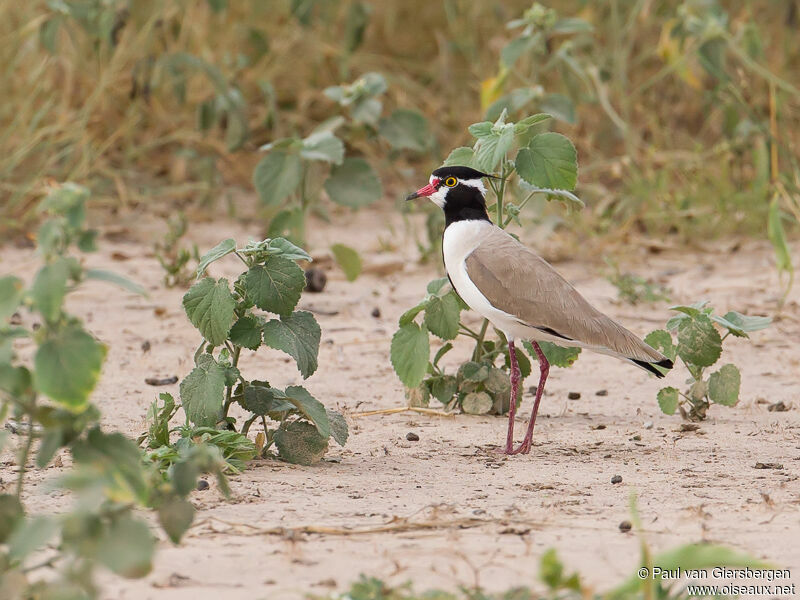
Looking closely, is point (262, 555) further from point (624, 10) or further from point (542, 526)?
point (624, 10)

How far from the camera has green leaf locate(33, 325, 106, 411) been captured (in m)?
2.35

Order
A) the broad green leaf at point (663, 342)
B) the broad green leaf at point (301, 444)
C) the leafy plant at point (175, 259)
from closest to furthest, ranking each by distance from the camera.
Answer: the broad green leaf at point (301, 444) → the broad green leaf at point (663, 342) → the leafy plant at point (175, 259)

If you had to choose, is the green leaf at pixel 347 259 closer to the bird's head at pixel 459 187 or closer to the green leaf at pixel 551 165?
the bird's head at pixel 459 187

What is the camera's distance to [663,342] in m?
4.18

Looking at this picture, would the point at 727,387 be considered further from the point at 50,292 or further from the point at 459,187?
the point at 50,292

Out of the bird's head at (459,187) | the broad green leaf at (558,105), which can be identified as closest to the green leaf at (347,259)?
the broad green leaf at (558,105)

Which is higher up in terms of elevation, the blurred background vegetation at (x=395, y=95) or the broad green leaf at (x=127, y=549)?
the blurred background vegetation at (x=395, y=95)

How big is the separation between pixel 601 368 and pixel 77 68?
426 centimetres

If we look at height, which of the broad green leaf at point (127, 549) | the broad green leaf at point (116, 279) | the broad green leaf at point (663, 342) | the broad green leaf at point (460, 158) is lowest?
the broad green leaf at point (127, 549)

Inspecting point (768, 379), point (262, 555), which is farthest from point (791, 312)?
point (262, 555)

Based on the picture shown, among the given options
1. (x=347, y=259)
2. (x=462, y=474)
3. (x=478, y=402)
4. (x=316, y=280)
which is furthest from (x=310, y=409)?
(x=316, y=280)

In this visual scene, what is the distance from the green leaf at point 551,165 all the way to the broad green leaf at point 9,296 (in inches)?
76.1

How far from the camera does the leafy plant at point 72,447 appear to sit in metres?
2.22

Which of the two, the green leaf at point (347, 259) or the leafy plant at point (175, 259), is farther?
the leafy plant at point (175, 259)
